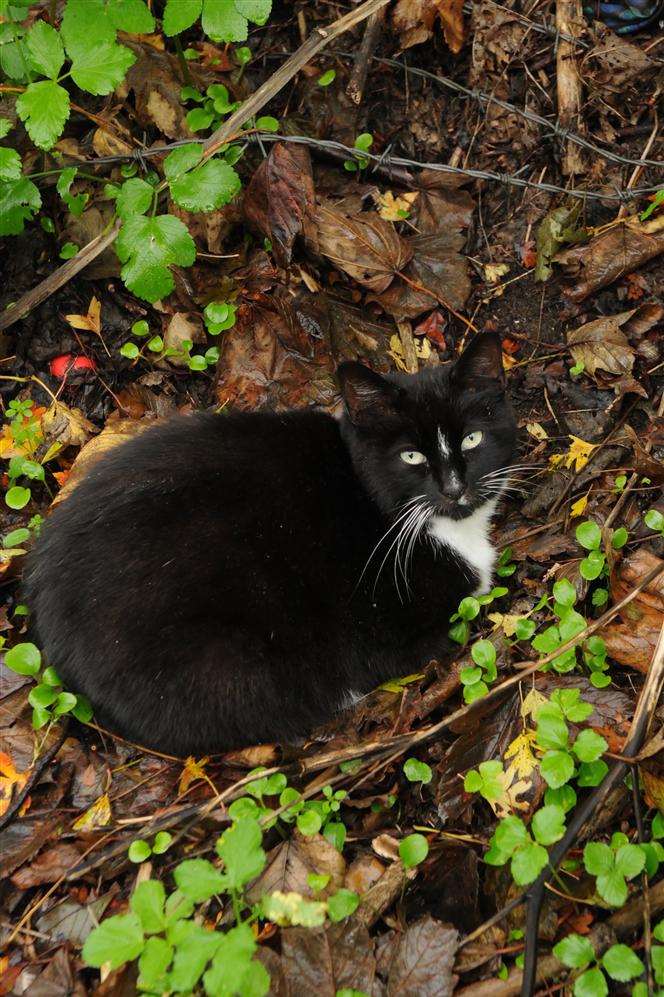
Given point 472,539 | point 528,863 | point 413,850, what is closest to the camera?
point 528,863

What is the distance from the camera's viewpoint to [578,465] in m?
3.45

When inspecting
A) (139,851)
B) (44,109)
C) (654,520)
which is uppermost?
(44,109)

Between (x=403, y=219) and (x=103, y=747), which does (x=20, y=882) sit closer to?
(x=103, y=747)

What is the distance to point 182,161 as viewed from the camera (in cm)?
339

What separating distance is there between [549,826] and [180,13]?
3.02 meters

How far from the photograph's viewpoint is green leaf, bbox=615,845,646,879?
209cm

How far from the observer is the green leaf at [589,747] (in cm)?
224

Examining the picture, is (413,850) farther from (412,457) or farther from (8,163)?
(8,163)

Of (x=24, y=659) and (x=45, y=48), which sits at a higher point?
(x=45, y=48)

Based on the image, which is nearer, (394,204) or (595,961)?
(595,961)

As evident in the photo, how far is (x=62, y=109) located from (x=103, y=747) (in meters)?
2.35

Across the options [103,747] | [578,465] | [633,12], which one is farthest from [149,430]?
[633,12]

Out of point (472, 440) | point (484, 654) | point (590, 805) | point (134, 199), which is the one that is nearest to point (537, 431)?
point (472, 440)

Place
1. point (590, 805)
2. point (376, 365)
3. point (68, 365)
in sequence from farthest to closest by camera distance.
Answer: point (68, 365) < point (376, 365) < point (590, 805)
